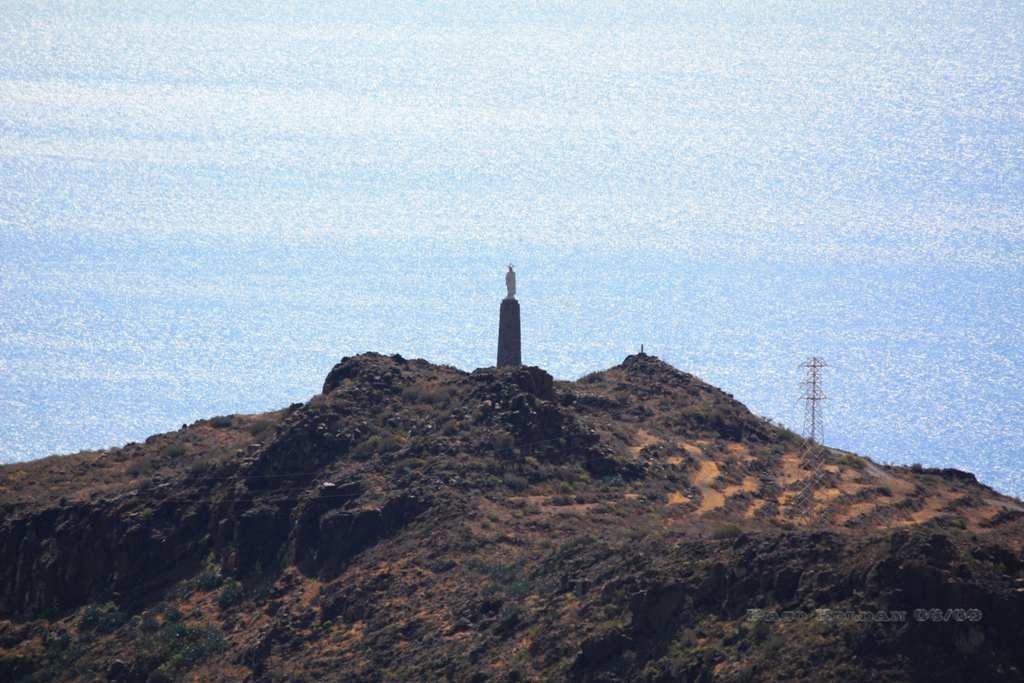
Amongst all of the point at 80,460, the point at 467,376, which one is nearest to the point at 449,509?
the point at 467,376

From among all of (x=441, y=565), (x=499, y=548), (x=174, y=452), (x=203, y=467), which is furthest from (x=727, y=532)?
(x=174, y=452)

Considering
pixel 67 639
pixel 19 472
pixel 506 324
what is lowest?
pixel 67 639

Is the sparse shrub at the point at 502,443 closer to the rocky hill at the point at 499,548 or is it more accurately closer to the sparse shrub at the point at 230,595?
the rocky hill at the point at 499,548

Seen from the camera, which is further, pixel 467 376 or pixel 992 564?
pixel 467 376

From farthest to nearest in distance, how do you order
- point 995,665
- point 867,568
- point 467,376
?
point 467,376 < point 867,568 < point 995,665

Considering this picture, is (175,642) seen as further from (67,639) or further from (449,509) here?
(449,509)

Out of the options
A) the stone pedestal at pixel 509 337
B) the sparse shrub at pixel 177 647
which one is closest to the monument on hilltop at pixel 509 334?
the stone pedestal at pixel 509 337

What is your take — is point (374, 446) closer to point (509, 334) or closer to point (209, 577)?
point (209, 577)
